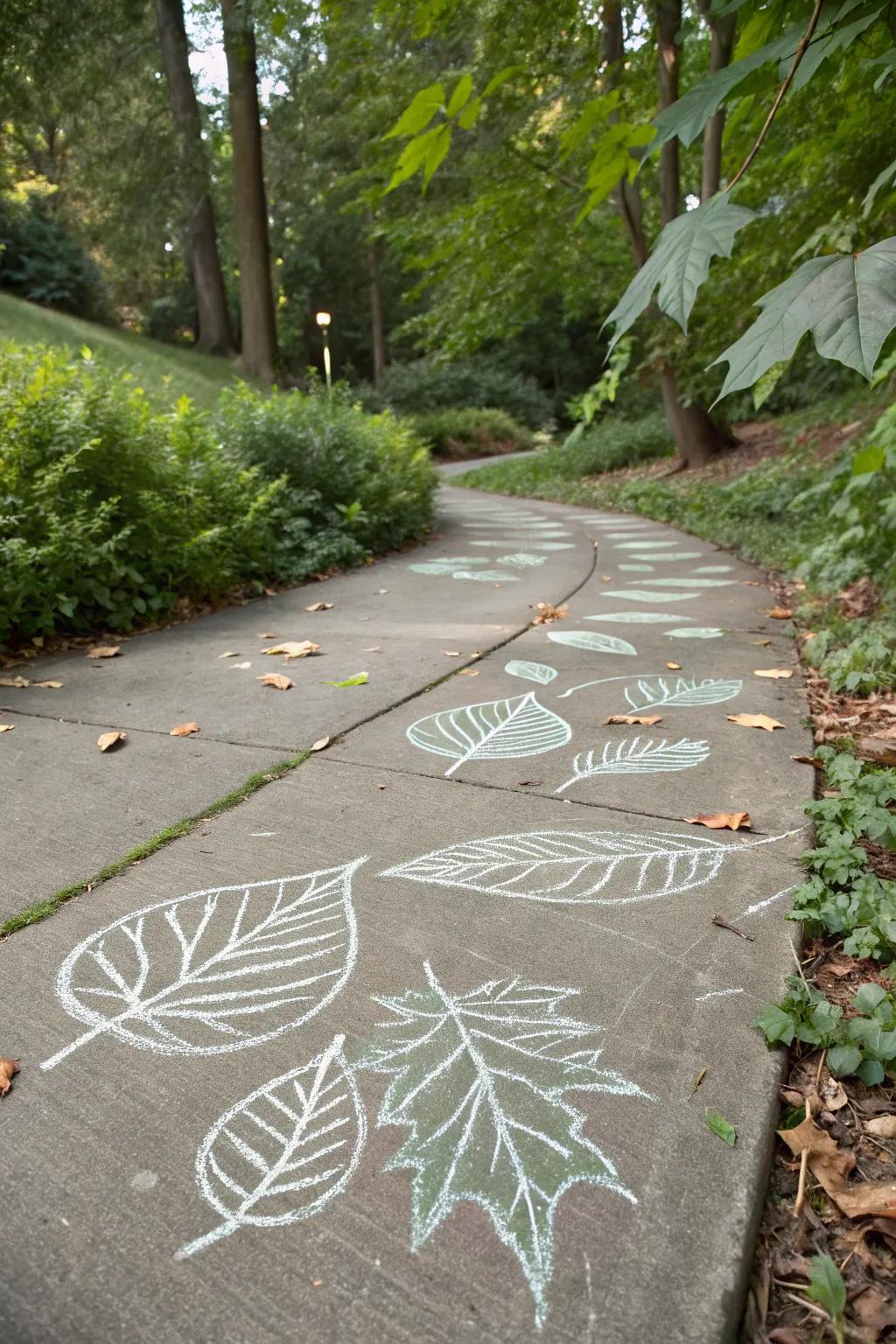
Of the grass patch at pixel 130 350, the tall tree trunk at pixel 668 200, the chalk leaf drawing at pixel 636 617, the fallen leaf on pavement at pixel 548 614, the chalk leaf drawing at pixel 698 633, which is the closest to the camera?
the chalk leaf drawing at pixel 698 633

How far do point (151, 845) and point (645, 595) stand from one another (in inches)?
146

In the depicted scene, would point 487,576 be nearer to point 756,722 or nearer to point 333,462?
point 333,462

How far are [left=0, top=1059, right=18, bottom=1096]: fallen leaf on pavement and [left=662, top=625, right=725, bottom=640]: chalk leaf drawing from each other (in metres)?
3.21

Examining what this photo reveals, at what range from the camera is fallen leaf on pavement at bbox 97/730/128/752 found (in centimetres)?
260

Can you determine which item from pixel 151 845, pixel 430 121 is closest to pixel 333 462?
pixel 151 845

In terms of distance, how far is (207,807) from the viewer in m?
2.16

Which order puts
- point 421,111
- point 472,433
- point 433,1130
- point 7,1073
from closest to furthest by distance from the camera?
point 433,1130
point 7,1073
point 421,111
point 472,433

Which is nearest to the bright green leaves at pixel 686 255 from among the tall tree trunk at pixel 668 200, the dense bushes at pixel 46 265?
the tall tree trunk at pixel 668 200

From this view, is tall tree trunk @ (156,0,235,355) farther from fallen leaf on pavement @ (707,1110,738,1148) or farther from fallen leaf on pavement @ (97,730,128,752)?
fallen leaf on pavement @ (707,1110,738,1148)

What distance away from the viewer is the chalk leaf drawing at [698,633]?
386 cm

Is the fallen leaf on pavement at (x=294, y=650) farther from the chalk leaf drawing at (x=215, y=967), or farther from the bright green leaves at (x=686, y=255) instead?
the bright green leaves at (x=686, y=255)

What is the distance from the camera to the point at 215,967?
151 centimetres

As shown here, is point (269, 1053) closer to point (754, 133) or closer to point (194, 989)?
point (194, 989)

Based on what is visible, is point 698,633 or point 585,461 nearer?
point 698,633
